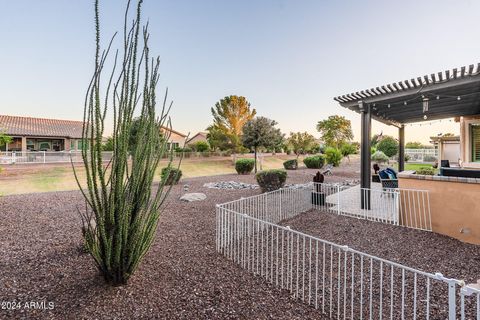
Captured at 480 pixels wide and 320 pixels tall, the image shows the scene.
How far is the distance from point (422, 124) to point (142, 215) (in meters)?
14.4

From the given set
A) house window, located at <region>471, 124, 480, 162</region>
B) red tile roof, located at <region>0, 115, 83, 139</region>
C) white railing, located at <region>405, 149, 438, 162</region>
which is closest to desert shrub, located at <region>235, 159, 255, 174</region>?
house window, located at <region>471, 124, 480, 162</region>

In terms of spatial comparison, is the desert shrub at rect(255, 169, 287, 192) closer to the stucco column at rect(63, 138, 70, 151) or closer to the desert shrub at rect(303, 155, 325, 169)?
the desert shrub at rect(303, 155, 325, 169)

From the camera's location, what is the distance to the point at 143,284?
3074 mm

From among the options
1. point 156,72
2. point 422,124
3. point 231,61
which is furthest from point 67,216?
point 422,124

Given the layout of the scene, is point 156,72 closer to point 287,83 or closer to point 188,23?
point 188,23

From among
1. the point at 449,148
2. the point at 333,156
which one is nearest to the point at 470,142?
the point at 449,148

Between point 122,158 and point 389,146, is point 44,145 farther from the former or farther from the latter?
point 389,146

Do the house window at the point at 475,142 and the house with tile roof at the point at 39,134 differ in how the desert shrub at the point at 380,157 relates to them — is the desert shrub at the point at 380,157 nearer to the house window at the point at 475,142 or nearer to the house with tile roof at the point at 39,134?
the house window at the point at 475,142

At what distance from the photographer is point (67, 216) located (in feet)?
20.7

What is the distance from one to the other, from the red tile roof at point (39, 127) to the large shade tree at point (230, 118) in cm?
1614

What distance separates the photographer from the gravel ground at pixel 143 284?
8.50 feet

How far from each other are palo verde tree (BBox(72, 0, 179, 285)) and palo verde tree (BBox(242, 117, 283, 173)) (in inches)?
620

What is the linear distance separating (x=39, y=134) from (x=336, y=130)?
111 ft

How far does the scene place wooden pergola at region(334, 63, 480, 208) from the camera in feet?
17.8
